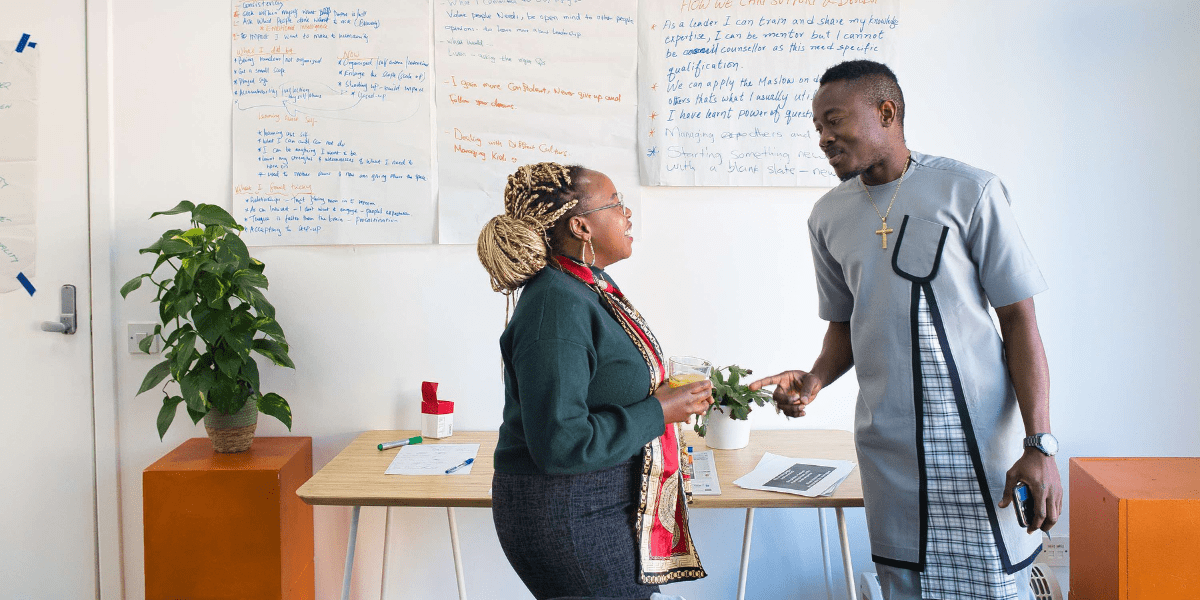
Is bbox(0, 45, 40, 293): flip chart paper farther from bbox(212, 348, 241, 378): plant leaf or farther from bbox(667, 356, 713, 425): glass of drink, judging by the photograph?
bbox(667, 356, 713, 425): glass of drink

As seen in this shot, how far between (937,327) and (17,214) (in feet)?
9.39

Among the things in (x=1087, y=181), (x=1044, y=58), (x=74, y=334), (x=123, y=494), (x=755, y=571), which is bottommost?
(x=755, y=571)

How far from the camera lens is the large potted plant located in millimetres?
2152

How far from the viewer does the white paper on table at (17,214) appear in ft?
8.14

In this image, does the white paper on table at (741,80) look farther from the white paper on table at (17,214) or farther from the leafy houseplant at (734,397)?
the white paper on table at (17,214)

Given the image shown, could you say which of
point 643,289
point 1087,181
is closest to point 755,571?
point 643,289

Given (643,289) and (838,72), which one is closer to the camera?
(838,72)

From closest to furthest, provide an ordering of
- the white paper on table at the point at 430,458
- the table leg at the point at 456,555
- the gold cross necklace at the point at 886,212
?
the gold cross necklace at the point at 886,212, the white paper on table at the point at 430,458, the table leg at the point at 456,555

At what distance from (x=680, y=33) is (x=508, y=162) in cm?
72

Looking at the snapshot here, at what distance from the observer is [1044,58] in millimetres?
2465

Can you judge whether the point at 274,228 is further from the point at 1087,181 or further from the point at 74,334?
the point at 1087,181

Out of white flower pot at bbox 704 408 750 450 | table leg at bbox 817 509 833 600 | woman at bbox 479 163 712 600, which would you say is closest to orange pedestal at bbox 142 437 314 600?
woman at bbox 479 163 712 600

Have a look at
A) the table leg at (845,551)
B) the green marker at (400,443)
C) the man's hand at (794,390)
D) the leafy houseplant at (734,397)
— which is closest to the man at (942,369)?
the man's hand at (794,390)

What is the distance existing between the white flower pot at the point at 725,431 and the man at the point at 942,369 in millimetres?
731
